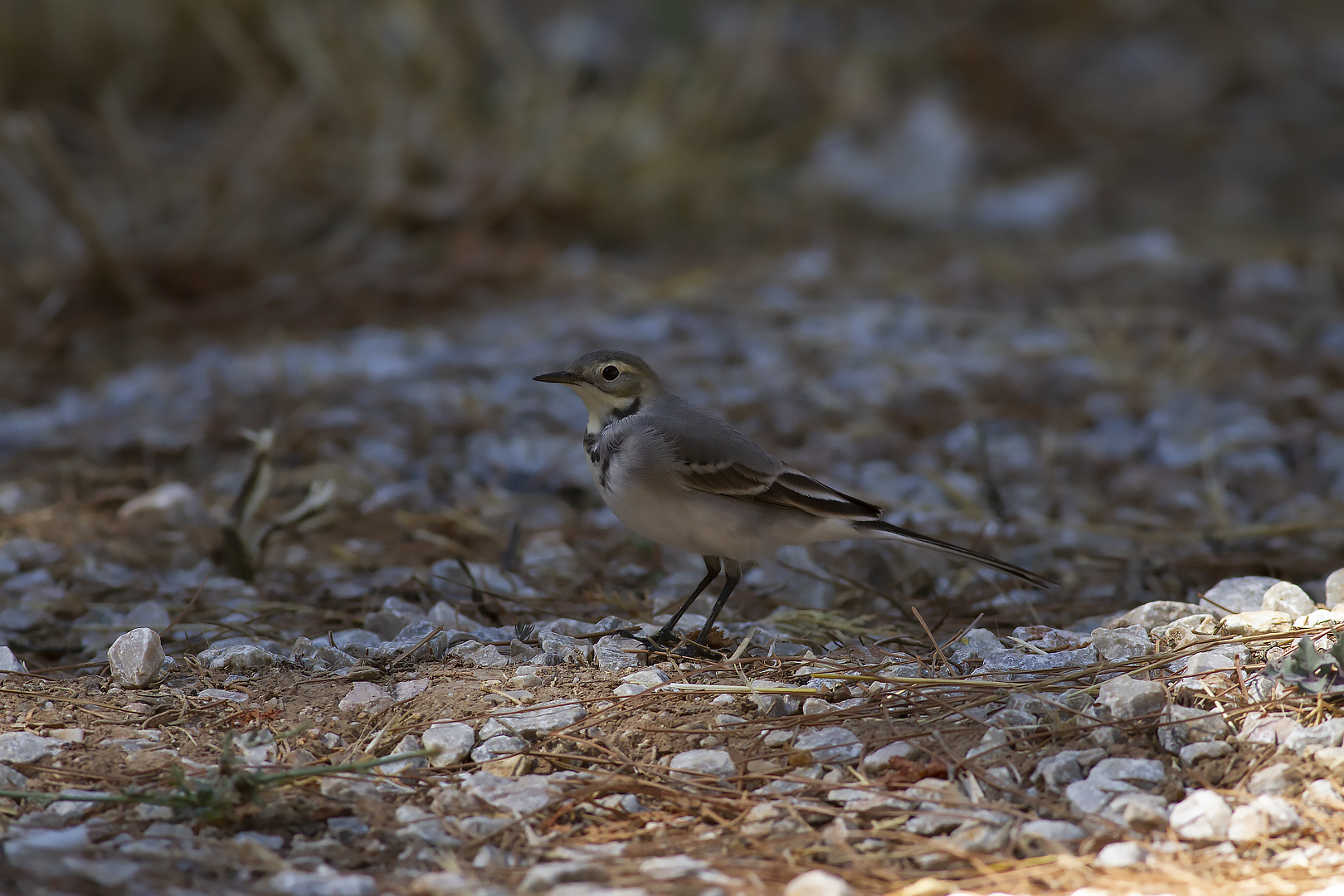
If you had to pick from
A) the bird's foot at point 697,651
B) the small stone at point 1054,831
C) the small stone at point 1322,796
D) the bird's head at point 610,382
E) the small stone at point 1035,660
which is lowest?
the bird's foot at point 697,651

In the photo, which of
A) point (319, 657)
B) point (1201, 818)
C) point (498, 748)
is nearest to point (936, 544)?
point (1201, 818)

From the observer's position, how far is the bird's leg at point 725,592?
345 cm

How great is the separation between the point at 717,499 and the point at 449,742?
116 centimetres

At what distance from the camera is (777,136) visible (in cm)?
888

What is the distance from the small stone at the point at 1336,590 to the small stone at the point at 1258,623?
171 mm

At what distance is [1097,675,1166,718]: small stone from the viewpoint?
2688 mm

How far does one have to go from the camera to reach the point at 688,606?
3.71 m

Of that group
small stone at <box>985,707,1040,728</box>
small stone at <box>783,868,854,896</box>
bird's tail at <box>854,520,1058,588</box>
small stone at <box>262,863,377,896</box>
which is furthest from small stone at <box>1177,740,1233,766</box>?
small stone at <box>262,863,377,896</box>

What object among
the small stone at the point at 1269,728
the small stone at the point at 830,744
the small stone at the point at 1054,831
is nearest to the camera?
the small stone at the point at 1054,831

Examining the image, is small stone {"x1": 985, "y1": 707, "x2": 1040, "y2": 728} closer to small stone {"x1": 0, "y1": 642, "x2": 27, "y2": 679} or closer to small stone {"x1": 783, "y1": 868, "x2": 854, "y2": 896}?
small stone {"x1": 783, "y1": 868, "x2": 854, "y2": 896}

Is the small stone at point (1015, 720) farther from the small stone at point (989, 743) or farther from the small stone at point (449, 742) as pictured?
the small stone at point (449, 742)

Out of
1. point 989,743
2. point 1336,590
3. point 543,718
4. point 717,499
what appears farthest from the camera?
point 717,499

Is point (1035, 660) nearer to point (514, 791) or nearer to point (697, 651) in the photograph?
point (697, 651)

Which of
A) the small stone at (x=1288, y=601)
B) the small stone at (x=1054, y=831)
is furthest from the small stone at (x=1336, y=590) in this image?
the small stone at (x=1054, y=831)
